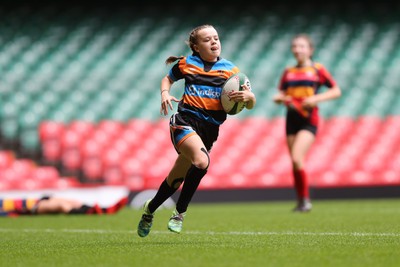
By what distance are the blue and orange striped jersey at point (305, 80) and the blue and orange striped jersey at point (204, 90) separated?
3.67 m

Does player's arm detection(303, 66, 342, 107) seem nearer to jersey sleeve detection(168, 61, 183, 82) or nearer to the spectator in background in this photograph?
the spectator in background

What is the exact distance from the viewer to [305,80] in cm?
951

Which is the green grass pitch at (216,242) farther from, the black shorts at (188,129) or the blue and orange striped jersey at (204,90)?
the blue and orange striped jersey at (204,90)

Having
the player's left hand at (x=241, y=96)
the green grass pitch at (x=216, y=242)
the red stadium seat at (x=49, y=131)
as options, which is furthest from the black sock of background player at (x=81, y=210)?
the red stadium seat at (x=49, y=131)

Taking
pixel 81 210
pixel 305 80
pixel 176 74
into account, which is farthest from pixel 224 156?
pixel 176 74

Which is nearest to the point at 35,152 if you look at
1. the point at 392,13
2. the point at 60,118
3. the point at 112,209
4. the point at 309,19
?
the point at 60,118

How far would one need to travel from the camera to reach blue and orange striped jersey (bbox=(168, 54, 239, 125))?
584cm

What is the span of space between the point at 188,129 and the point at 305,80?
405cm

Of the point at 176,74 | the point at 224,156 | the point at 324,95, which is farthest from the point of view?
the point at 224,156

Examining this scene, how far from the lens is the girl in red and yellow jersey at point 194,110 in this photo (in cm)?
573

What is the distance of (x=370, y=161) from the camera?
46.6 ft

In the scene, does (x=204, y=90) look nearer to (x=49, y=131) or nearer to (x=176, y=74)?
(x=176, y=74)

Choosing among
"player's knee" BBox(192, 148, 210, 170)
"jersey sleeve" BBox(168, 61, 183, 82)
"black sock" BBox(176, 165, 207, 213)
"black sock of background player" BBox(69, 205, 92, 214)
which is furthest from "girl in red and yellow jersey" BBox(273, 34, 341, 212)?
"player's knee" BBox(192, 148, 210, 170)

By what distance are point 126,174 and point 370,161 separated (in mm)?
4316
